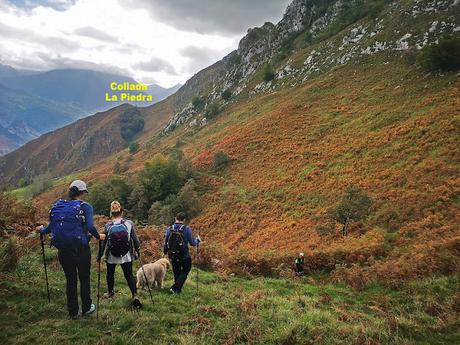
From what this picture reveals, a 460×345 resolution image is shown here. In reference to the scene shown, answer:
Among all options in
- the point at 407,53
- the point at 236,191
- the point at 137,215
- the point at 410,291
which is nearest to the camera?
the point at 410,291

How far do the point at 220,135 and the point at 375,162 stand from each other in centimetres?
3559

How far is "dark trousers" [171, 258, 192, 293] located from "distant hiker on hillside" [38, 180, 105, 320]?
270 centimetres

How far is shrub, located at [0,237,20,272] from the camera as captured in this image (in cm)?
892

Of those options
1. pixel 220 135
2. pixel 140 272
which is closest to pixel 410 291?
pixel 140 272

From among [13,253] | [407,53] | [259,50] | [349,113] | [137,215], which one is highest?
[259,50]

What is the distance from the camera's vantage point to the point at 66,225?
6.71m

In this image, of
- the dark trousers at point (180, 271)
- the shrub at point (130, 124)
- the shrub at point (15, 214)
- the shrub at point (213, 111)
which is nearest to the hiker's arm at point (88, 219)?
A: the dark trousers at point (180, 271)

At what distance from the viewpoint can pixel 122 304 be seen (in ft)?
26.1

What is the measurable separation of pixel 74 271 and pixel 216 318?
3.24 meters

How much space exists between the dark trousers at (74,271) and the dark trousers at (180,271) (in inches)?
106

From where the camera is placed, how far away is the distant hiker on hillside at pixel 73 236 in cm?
671

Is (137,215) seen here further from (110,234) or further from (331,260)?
(110,234)

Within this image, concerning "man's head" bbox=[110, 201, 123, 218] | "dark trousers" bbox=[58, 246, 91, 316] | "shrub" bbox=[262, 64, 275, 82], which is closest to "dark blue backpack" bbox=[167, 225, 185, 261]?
"man's head" bbox=[110, 201, 123, 218]

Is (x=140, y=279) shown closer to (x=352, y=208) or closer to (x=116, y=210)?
(x=116, y=210)
